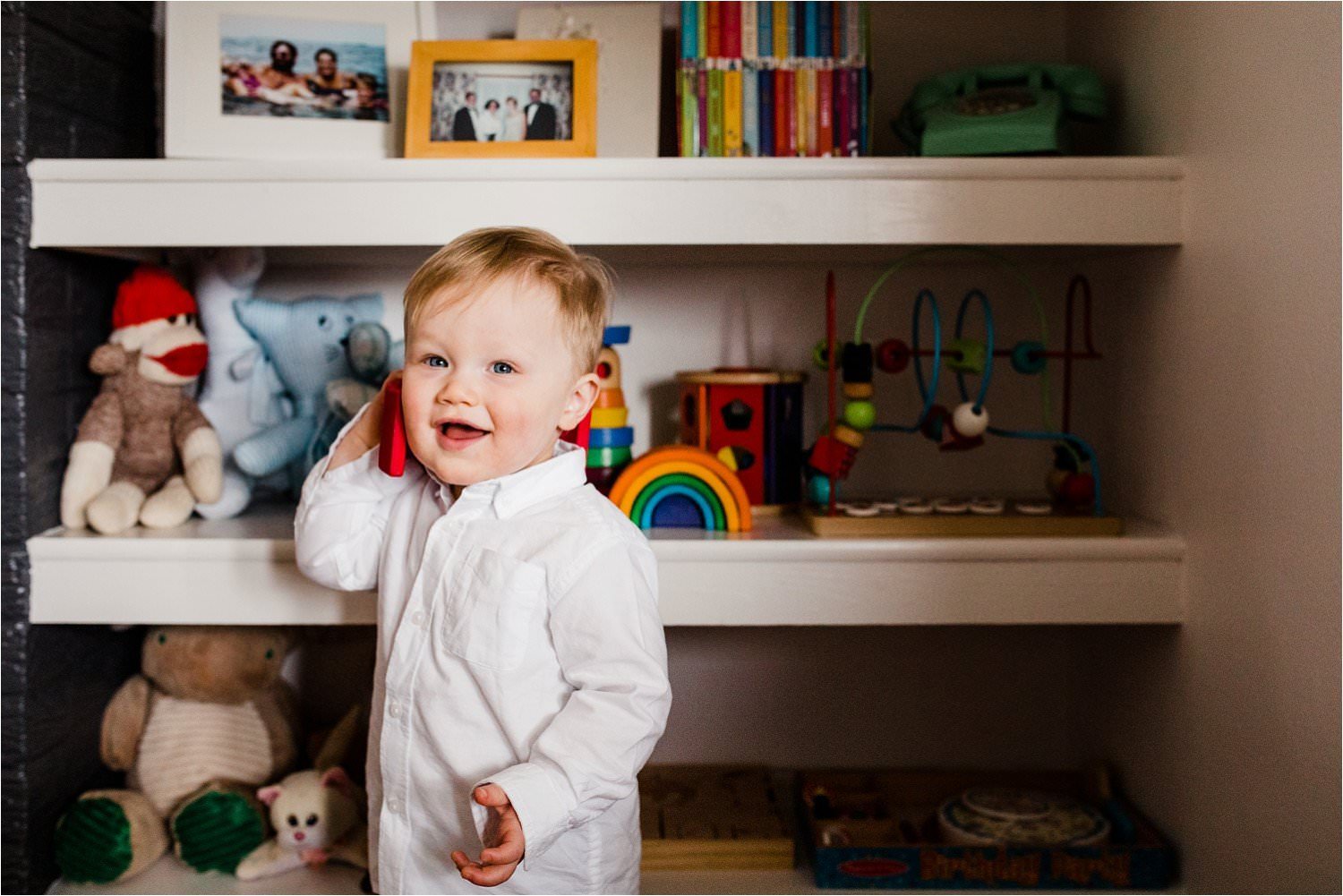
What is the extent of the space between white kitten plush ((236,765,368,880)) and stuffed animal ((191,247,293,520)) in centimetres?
35

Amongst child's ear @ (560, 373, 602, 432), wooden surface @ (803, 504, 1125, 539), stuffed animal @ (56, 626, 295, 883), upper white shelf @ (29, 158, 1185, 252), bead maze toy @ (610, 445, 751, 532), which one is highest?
upper white shelf @ (29, 158, 1185, 252)

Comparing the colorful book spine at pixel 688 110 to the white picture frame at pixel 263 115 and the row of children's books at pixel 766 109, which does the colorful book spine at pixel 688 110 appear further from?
the white picture frame at pixel 263 115

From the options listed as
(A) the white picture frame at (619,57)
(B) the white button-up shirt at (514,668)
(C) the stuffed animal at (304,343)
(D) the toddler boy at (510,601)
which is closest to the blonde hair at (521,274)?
(D) the toddler boy at (510,601)

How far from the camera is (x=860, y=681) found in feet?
5.18

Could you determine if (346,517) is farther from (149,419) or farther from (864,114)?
(864,114)

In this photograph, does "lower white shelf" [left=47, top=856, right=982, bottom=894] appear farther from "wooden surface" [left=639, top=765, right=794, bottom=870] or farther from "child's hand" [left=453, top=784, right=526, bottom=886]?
"child's hand" [left=453, top=784, right=526, bottom=886]

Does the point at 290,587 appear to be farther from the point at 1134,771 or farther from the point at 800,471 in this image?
the point at 1134,771

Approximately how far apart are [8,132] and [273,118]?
10.5 inches

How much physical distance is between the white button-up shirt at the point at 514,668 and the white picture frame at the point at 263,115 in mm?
512

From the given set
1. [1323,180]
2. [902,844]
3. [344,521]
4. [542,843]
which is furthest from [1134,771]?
[344,521]

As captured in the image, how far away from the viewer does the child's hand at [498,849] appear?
808 millimetres

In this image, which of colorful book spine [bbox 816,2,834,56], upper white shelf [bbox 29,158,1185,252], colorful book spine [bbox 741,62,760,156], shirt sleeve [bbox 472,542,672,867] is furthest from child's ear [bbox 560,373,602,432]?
colorful book spine [bbox 816,2,834,56]

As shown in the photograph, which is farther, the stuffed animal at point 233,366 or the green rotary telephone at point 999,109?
the stuffed animal at point 233,366

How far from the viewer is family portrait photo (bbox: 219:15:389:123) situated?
1320 mm
